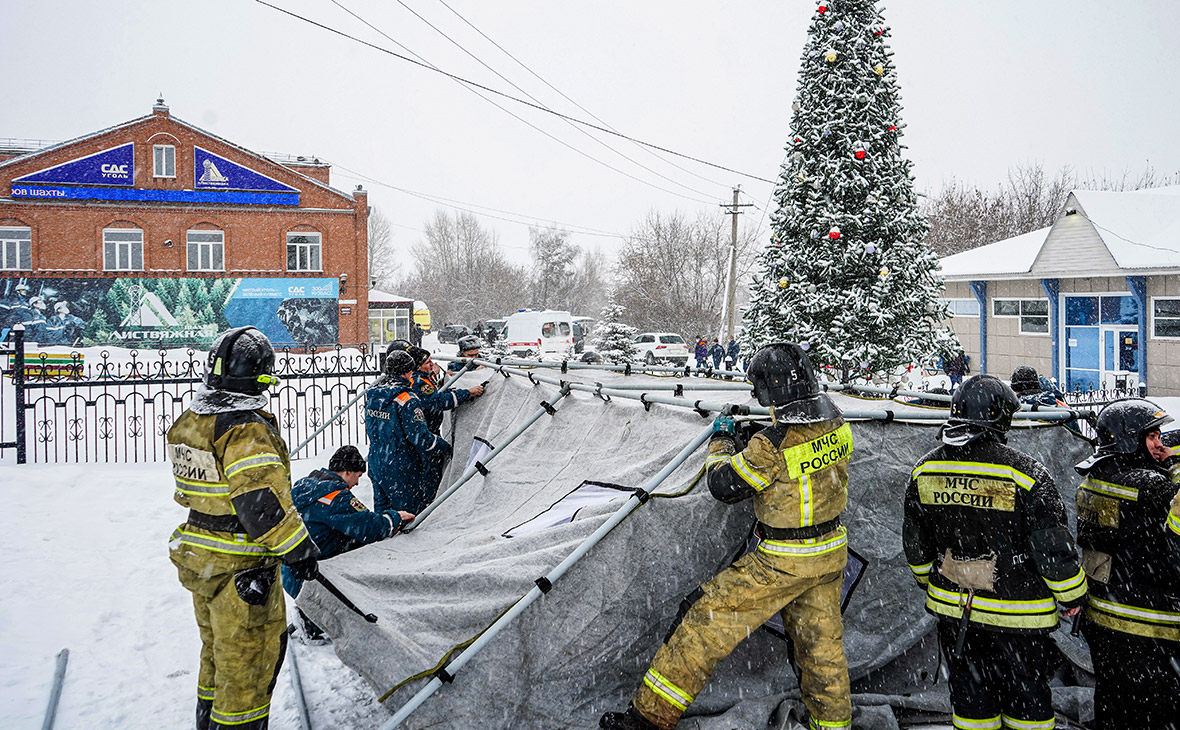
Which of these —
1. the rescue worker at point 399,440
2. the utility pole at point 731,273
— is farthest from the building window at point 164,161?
the rescue worker at point 399,440

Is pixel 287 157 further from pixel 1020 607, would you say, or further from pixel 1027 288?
pixel 1020 607

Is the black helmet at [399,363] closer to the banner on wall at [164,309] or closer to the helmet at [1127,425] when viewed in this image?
the helmet at [1127,425]

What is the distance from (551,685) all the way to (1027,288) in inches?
1007

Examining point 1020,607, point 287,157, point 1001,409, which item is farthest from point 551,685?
point 287,157

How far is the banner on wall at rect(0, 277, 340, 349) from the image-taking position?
99.8ft

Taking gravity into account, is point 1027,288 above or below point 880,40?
below

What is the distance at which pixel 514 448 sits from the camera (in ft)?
18.3

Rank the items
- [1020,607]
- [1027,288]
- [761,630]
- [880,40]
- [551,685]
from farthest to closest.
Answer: [1027,288], [880,40], [761,630], [551,685], [1020,607]

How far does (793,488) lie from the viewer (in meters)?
3.29

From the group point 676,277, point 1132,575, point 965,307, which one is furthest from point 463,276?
point 1132,575

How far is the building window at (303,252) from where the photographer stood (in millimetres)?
33375

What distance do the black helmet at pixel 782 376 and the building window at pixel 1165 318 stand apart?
22111mm

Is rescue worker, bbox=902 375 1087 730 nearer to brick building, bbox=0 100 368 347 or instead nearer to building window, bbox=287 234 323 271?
brick building, bbox=0 100 368 347

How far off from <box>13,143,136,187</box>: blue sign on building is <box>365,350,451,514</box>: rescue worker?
3142cm
